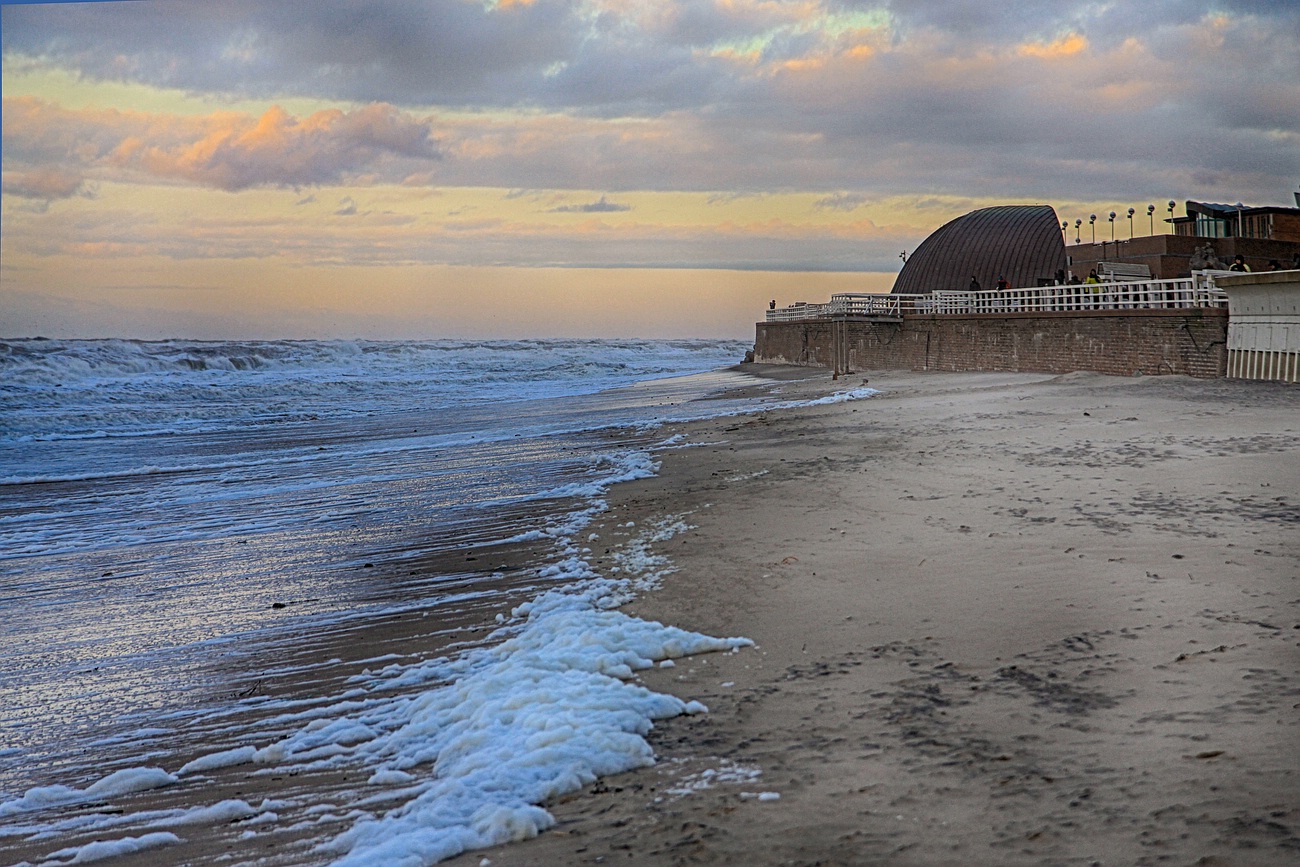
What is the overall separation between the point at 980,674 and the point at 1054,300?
24509mm

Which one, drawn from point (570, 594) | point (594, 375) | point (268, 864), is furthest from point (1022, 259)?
point (268, 864)

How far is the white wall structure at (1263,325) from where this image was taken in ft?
52.4

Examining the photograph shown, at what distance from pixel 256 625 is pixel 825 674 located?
3.50 metres

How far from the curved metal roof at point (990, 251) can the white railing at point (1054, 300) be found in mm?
7447

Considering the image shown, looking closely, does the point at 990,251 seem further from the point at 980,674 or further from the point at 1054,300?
the point at 980,674

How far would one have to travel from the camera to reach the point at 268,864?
2980 millimetres

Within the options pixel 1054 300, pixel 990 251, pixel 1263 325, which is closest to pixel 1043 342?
pixel 1054 300

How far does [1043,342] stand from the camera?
82.5ft

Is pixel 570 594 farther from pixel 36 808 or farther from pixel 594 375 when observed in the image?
pixel 594 375

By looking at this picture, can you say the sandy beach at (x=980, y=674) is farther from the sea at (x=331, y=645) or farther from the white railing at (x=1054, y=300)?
the white railing at (x=1054, y=300)

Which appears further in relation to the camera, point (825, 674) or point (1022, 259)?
point (1022, 259)

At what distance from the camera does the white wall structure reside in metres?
16.0

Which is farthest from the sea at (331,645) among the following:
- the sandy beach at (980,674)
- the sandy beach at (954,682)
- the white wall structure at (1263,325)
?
the white wall structure at (1263,325)

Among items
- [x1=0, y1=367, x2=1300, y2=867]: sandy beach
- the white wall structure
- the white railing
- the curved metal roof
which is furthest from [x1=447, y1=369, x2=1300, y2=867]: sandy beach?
the curved metal roof
